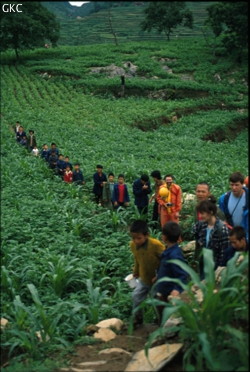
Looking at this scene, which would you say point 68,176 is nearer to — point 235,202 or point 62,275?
point 62,275

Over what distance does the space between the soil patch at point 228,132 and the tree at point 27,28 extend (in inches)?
794

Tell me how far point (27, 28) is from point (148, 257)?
1651 inches

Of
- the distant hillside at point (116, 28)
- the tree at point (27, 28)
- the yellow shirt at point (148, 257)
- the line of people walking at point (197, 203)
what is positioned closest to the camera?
the yellow shirt at point (148, 257)

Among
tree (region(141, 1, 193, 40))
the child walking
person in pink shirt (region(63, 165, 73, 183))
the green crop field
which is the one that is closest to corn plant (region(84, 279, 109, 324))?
the green crop field

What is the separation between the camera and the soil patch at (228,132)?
28547 mm

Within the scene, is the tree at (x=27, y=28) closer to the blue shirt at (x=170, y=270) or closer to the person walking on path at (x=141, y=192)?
the person walking on path at (x=141, y=192)

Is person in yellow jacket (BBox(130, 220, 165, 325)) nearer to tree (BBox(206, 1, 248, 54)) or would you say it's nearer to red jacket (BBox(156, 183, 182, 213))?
red jacket (BBox(156, 183, 182, 213))

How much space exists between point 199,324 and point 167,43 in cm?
5640

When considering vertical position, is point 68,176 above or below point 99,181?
below

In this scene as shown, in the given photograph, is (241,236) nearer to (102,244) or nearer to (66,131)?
(102,244)

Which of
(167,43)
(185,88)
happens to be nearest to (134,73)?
(185,88)

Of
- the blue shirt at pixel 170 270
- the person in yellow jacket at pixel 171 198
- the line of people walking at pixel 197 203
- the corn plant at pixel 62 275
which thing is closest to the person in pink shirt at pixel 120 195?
the line of people walking at pixel 197 203

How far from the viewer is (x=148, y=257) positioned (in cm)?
552

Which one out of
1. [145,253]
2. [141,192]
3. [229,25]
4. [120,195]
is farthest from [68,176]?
[229,25]
